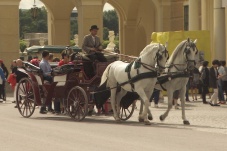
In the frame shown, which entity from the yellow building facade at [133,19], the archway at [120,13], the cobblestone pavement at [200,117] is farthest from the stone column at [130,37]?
the cobblestone pavement at [200,117]

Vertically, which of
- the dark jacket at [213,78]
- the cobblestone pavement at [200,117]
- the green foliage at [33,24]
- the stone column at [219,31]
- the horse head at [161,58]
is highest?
the green foliage at [33,24]

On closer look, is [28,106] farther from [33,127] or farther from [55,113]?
[33,127]

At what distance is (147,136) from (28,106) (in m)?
7.03

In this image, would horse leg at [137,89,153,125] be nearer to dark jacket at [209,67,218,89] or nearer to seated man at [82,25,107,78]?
seated man at [82,25,107,78]

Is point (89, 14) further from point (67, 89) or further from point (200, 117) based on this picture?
point (67, 89)

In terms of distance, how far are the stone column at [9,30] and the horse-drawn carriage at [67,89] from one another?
679 inches

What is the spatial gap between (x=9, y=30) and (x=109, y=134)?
81.7 feet

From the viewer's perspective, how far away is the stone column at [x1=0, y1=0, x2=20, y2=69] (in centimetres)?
4109

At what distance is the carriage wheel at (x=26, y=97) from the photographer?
75.5 feet

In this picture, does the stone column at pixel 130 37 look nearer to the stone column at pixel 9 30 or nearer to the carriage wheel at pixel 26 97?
the stone column at pixel 9 30

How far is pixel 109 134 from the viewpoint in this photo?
17219 mm

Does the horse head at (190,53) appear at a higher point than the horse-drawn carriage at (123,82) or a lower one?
higher

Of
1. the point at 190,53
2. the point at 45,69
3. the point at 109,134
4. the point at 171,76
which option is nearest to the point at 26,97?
the point at 45,69

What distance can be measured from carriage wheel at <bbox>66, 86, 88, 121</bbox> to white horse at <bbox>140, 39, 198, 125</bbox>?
1.55 metres
